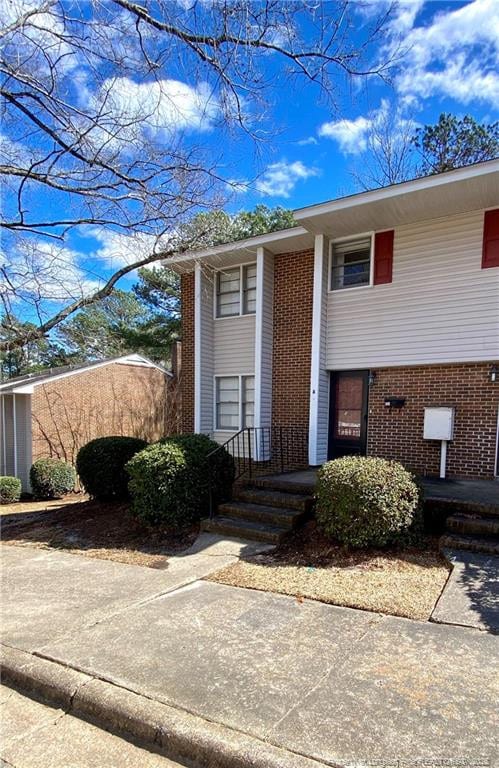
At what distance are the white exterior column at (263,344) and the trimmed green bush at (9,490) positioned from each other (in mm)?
8246

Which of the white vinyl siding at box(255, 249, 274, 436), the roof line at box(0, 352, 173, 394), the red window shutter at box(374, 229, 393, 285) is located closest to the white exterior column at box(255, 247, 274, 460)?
the white vinyl siding at box(255, 249, 274, 436)

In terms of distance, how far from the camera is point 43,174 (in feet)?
19.2

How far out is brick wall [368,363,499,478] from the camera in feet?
24.1

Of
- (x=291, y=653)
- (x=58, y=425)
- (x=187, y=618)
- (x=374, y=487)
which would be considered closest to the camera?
(x=291, y=653)

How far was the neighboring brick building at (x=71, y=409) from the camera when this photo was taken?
1395 cm

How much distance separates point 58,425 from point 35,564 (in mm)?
9733

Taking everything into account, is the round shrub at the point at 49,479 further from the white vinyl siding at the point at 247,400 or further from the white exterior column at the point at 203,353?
the white vinyl siding at the point at 247,400

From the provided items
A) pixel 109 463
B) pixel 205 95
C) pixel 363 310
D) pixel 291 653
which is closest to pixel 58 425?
pixel 109 463

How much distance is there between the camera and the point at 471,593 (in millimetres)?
Result: 3738

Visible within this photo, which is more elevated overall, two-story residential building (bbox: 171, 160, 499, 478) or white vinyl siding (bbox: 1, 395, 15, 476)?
two-story residential building (bbox: 171, 160, 499, 478)

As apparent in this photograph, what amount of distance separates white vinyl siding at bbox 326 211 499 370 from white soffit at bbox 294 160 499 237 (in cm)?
24

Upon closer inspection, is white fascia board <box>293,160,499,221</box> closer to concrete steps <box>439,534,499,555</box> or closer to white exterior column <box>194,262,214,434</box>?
white exterior column <box>194,262,214,434</box>

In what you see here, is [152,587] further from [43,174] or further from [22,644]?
[43,174]

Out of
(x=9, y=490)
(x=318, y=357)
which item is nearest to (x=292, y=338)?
(x=318, y=357)
